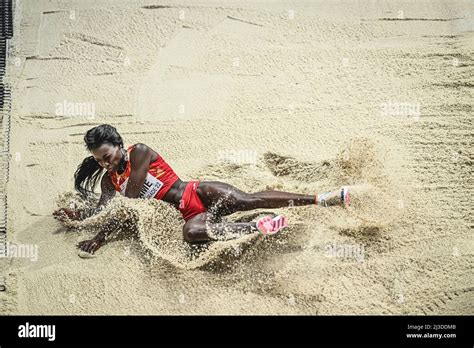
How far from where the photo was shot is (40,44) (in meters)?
4.74

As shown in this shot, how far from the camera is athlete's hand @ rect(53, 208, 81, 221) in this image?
3.80 metres

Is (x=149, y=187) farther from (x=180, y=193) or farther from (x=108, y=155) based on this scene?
Result: (x=108, y=155)

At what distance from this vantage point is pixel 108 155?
350 cm

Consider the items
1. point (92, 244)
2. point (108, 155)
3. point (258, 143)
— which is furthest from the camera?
point (258, 143)

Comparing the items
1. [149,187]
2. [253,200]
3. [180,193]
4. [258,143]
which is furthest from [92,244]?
[258,143]

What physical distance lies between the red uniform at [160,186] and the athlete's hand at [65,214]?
36cm

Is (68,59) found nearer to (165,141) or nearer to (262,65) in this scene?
(165,141)

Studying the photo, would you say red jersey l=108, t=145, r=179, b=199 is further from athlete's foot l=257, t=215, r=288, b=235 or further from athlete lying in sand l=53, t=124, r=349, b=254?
athlete's foot l=257, t=215, r=288, b=235

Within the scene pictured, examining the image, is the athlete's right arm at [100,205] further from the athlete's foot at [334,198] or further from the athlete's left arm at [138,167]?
the athlete's foot at [334,198]

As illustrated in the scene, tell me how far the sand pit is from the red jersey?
8 centimetres

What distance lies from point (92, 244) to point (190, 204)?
0.59 meters

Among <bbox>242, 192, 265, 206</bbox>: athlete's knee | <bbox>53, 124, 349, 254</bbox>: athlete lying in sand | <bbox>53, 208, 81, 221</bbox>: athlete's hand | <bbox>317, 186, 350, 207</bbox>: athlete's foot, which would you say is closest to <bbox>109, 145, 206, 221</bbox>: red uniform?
<bbox>53, 124, 349, 254</bbox>: athlete lying in sand
